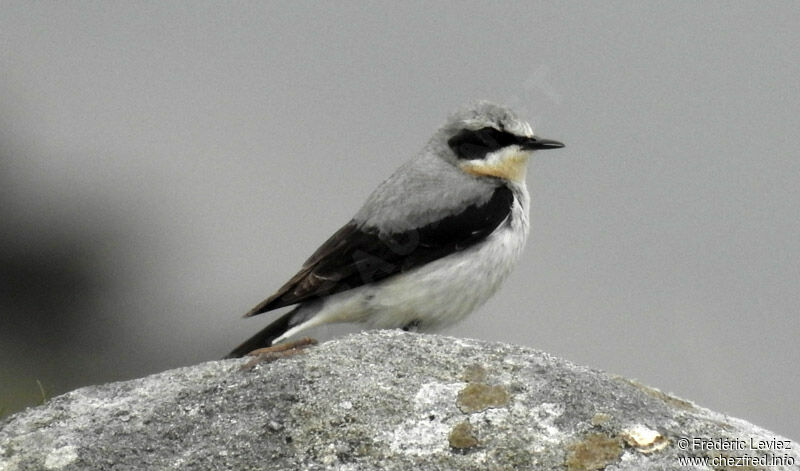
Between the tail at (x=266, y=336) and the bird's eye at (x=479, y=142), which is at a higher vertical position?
the bird's eye at (x=479, y=142)

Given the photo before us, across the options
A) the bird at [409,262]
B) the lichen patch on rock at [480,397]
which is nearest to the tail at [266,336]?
the bird at [409,262]

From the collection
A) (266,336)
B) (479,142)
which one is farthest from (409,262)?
(479,142)

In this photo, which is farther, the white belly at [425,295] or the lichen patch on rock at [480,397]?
the white belly at [425,295]

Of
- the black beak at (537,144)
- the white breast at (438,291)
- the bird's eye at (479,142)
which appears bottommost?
the white breast at (438,291)

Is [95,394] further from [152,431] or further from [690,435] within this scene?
[690,435]

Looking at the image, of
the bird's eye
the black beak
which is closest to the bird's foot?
the bird's eye

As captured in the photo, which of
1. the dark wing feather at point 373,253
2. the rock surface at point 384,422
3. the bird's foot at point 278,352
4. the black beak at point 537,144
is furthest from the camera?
the black beak at point 537,144

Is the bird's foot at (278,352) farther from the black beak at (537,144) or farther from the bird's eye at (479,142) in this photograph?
the black beak at (537,144)

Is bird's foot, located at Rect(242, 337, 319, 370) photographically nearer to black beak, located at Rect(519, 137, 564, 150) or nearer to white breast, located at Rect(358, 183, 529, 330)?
white breast, located at Rect(358, 183, 529, 330)

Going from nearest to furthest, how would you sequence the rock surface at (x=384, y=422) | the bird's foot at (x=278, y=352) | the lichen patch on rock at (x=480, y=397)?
the rock surface at (x=384, y=422) → the lichen patch on rock at (x=480, y=397) → the bird's foot at (x=278, y=352)
